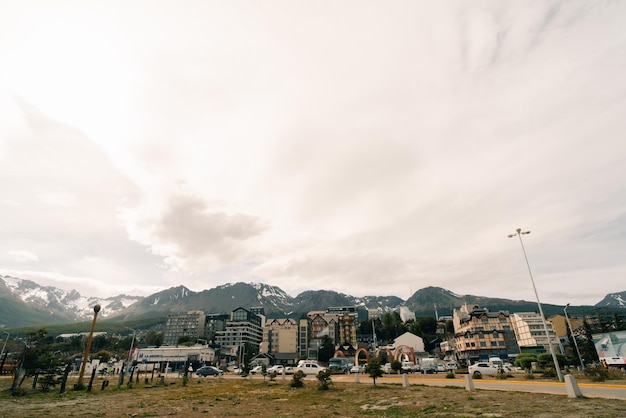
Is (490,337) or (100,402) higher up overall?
(490,337)

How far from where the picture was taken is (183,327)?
616ft

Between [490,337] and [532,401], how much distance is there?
109 metres

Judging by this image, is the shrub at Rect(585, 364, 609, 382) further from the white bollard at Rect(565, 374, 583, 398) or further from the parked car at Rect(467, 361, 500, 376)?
the white bollard at Rect(565, 374, 583, 398)

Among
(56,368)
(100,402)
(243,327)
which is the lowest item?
(100,402)

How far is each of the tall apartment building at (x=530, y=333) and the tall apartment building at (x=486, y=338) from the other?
2779 millimetres

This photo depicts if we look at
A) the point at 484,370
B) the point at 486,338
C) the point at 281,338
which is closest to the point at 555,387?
the point at 484,370

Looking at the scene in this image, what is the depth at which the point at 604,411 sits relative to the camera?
46.9 feet

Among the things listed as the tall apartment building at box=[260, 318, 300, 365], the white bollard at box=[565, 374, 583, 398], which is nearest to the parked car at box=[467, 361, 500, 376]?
the white bollard at box=[565, 374, 583, 398]

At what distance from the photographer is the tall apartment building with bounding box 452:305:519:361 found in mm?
109000

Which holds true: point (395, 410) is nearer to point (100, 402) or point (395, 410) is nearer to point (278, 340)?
point (100, 402)

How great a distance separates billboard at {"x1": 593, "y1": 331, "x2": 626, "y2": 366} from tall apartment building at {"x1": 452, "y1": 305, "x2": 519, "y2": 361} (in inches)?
2392

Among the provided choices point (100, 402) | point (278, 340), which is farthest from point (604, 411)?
point (278, 340)

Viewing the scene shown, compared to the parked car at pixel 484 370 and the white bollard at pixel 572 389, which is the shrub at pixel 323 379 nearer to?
the white bollard at pixel 572 389

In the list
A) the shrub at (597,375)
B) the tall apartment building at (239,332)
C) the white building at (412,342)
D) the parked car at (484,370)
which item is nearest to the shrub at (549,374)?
the shrub at (597,375)
